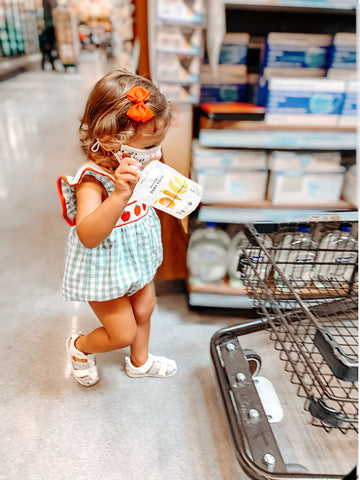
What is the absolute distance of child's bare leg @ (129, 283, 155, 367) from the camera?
1.33 meters

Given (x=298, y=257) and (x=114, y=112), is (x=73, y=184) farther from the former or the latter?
(x=298, y=257)

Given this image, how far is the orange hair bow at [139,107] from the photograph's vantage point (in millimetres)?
854

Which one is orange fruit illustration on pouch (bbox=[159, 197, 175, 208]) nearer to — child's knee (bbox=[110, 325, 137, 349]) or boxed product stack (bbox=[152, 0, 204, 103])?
child's knee (bbox=[110, 325, 137, 349])

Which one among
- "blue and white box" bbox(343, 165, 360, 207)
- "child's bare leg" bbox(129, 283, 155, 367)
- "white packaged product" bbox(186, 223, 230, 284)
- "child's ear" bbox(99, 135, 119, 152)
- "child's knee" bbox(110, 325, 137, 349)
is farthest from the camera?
"white packaged product" bbox(186, 223, 230, 284)

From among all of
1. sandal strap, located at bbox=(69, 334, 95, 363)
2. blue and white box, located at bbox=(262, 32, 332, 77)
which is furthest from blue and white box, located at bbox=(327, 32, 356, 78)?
sandal strap, located at bbox=(69, 334, 95, 363)

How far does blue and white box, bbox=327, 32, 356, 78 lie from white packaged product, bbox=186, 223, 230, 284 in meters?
0.81

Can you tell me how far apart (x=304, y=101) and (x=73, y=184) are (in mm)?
957

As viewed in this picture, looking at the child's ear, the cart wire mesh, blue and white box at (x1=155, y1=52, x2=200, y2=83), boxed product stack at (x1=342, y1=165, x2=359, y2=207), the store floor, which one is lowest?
the store floor

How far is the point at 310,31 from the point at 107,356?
1657 mm

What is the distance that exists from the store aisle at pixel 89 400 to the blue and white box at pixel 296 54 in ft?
3.71

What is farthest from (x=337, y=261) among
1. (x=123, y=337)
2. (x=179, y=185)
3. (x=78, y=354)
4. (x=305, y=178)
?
(x=78, y=354)

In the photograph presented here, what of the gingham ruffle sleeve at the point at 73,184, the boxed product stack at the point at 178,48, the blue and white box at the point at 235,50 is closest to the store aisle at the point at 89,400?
the gingham ruffle sleeve at the point at 73,184

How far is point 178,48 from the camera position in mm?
1399

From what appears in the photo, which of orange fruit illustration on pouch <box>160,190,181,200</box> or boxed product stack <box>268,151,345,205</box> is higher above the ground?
orange fruit illustration on pouch <box>160,190,181,200</box>
